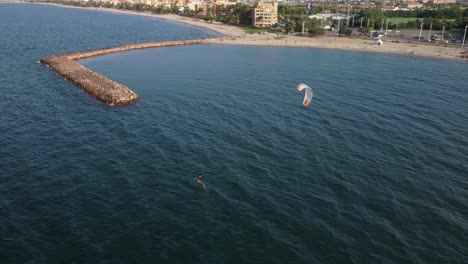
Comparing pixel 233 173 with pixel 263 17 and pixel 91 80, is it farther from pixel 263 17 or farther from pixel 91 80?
pixel 263 17

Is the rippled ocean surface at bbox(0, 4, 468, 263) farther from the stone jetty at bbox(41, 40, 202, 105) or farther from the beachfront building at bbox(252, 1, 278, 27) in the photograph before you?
the beachfront building at bbox(252, 1, 278, 27)

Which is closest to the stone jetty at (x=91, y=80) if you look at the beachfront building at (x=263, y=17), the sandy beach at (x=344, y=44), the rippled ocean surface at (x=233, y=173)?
the rippled ocean surface at (x=233, y=173)

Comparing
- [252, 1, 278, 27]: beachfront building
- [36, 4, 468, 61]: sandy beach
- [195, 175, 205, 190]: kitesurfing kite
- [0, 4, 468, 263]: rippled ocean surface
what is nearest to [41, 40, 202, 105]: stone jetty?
[0, 4, 468, 263]: rippled ocean surface

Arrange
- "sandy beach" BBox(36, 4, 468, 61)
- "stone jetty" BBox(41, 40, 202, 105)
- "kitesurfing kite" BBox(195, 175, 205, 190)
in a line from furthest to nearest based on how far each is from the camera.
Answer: "sandy beach" BBox(36, 4, 468, 61)
"stone jetty" BBox(41, 40, 202, 105)
"kitesurfing kite" BBox(195, 175, 205, 190)

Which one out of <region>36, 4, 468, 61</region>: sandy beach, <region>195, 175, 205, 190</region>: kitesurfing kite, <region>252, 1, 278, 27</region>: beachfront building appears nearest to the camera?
<region>195, 175, 205, 190</region>: kitesurfing kite

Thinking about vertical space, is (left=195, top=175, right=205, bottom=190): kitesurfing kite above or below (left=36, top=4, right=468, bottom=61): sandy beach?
below

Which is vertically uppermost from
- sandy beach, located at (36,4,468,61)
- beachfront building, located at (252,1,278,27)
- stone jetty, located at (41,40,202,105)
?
beachfront building, located at (252,1,278,27)

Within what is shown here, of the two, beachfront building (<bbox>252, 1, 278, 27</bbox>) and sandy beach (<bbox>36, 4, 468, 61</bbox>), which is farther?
beachfront building (<bbox>252, 1, 278, 27</bbox>)
